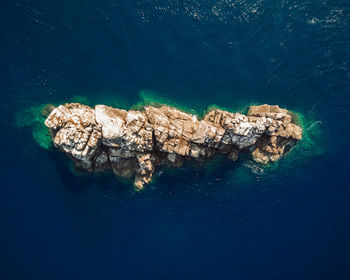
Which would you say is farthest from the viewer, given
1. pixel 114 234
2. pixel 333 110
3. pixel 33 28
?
pixel 114 234

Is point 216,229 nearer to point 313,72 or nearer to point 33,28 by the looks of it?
point 313,72

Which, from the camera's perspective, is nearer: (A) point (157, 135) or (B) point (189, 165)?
(A) point (157, 135)

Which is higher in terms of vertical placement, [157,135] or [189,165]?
[157,135]

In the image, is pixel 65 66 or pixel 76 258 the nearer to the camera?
pixel 65 66

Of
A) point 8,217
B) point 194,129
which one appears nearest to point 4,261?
point 8,217

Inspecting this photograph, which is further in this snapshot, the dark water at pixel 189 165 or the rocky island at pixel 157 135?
the dark water at pixel 189 165
